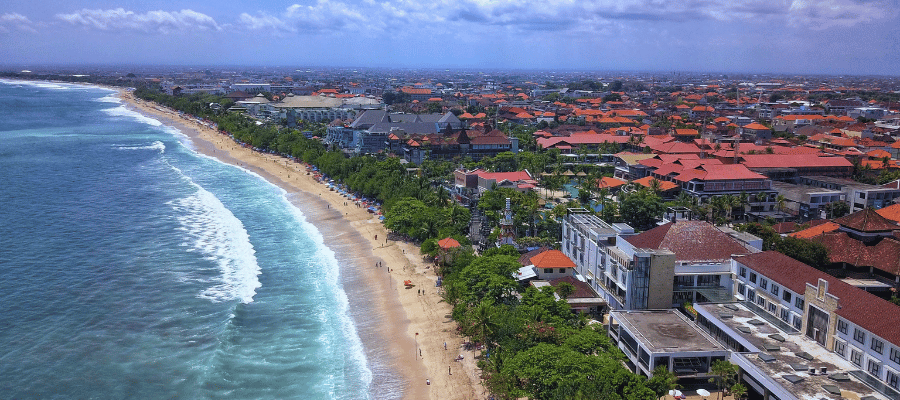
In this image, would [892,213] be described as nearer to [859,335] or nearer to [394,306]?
[859,335]

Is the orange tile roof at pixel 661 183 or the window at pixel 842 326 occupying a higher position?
the window at pixel 842 326

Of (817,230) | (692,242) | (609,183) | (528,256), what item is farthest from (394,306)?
(609,183)

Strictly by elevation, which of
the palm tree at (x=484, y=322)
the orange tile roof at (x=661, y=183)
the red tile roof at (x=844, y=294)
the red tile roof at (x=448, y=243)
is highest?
the red tile roof at (x=844, y=294)

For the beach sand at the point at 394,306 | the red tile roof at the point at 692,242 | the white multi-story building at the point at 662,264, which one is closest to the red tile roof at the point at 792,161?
the white multi-story building at the point at 662,264

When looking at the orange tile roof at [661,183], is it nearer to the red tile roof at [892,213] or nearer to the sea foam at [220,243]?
the red tile roof at [892,213]

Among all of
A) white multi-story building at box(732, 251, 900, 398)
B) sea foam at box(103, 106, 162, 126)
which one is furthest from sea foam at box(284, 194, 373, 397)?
sea foam at box(103, 106, 162, 126)

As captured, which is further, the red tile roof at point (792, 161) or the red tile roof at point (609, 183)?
the red tile roof at point (792, 161)

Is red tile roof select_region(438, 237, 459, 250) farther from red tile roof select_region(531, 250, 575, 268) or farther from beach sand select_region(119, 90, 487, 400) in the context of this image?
red tile roof select_region(531, 250, 575, 268)
